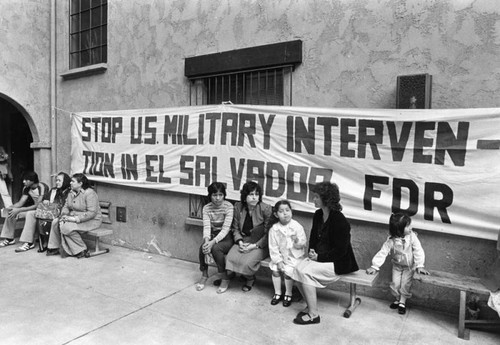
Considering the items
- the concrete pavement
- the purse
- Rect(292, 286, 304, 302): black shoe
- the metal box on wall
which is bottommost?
the concrete pavement

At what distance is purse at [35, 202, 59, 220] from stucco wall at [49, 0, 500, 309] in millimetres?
844

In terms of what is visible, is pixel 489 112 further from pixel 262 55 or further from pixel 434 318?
pixel 262 55

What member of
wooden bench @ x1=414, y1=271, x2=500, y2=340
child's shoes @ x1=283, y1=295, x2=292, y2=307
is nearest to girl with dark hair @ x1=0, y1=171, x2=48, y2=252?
child's shoes @ x1=283, y1=295, x2=292, y2=307

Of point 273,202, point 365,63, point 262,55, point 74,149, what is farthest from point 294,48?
point 74,149

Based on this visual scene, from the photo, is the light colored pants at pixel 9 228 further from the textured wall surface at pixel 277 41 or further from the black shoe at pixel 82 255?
the black shoe at pixel 82 255

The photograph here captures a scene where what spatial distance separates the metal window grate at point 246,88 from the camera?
194 inches

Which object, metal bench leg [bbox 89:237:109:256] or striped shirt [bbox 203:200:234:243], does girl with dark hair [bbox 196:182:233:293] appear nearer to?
striped shirt [bbox 203:200:234:243]

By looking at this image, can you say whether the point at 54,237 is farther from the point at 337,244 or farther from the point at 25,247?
the point at 337,244

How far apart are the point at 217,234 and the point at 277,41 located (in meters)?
2.62

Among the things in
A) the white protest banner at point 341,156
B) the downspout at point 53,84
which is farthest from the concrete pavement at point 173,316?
the downspout at point 53,84

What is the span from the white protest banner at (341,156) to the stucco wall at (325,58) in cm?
23

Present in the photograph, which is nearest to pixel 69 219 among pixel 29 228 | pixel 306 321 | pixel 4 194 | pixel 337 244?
pixel 29 228

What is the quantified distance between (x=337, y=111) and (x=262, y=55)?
4.30ft

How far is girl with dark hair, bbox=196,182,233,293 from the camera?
458 cm
